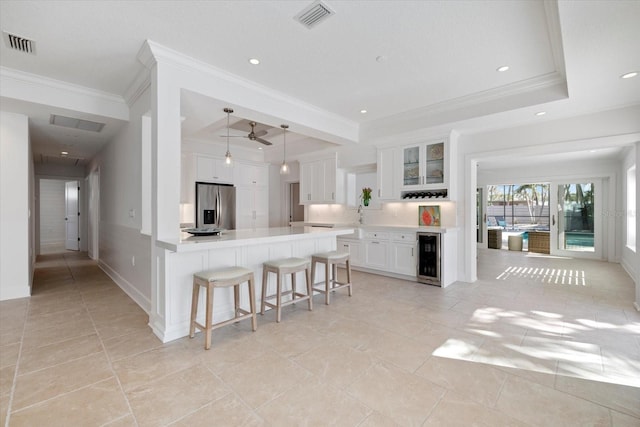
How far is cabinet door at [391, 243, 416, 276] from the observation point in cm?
496

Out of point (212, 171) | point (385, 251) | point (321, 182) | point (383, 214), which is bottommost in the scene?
point (385, 251)

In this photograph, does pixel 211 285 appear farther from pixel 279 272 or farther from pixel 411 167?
pixel 411 167

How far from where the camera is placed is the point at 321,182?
6477mm

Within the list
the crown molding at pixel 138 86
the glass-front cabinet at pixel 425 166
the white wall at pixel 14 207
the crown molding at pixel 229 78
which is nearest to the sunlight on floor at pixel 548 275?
the glass-front cabinet at pixel 425 166

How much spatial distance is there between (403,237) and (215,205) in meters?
4.05

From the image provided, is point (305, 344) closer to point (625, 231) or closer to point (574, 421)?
point (574, 421)

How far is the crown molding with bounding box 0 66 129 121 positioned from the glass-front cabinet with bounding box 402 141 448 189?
4.46 m

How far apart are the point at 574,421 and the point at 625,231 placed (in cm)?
673

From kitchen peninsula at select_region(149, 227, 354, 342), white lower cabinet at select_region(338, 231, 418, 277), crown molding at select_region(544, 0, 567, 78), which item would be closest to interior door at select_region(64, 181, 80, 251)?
kitchen peninsula at select_region(149, 227, 354, 342)

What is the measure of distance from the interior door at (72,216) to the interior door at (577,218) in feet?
44.9

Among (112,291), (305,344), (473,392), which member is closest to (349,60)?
(305,344)

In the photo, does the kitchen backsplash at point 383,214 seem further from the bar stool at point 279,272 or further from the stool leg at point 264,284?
the stool leg at point 264,284

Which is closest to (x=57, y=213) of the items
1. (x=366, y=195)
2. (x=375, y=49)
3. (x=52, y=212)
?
(x=52, y=212)

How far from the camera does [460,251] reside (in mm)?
5000
